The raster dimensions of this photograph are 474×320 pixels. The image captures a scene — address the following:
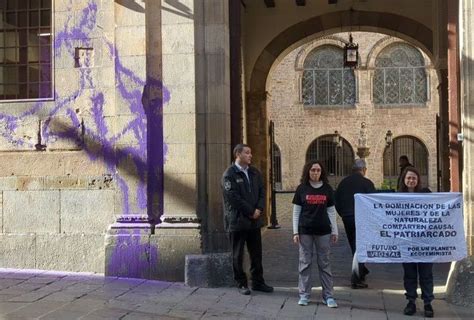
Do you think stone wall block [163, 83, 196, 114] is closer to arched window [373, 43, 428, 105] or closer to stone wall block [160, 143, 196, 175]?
stone wall block [160, 143, 196, 175]

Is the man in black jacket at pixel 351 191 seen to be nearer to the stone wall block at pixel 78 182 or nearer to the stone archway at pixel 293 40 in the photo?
the stone wall block at pixel 78 182

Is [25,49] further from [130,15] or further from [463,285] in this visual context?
[463,285]

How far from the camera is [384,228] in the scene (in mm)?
6789

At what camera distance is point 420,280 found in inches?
258

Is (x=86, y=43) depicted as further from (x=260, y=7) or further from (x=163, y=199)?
(x=260, y=7)

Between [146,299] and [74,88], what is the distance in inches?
135

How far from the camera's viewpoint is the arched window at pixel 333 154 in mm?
36875

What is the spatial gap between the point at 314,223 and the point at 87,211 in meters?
3.49

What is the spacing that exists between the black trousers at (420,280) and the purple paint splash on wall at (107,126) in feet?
11.2

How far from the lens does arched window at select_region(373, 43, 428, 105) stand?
120ft


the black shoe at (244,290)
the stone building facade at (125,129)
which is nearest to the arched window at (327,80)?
the stone building facade at (125,129)

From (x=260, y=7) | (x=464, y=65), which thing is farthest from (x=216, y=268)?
(x=260, y=7)

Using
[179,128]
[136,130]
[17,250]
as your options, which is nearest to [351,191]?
[179,128]

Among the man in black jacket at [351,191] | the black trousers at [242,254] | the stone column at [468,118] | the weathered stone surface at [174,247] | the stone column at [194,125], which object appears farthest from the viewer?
the man in black jacket at [351,191]
